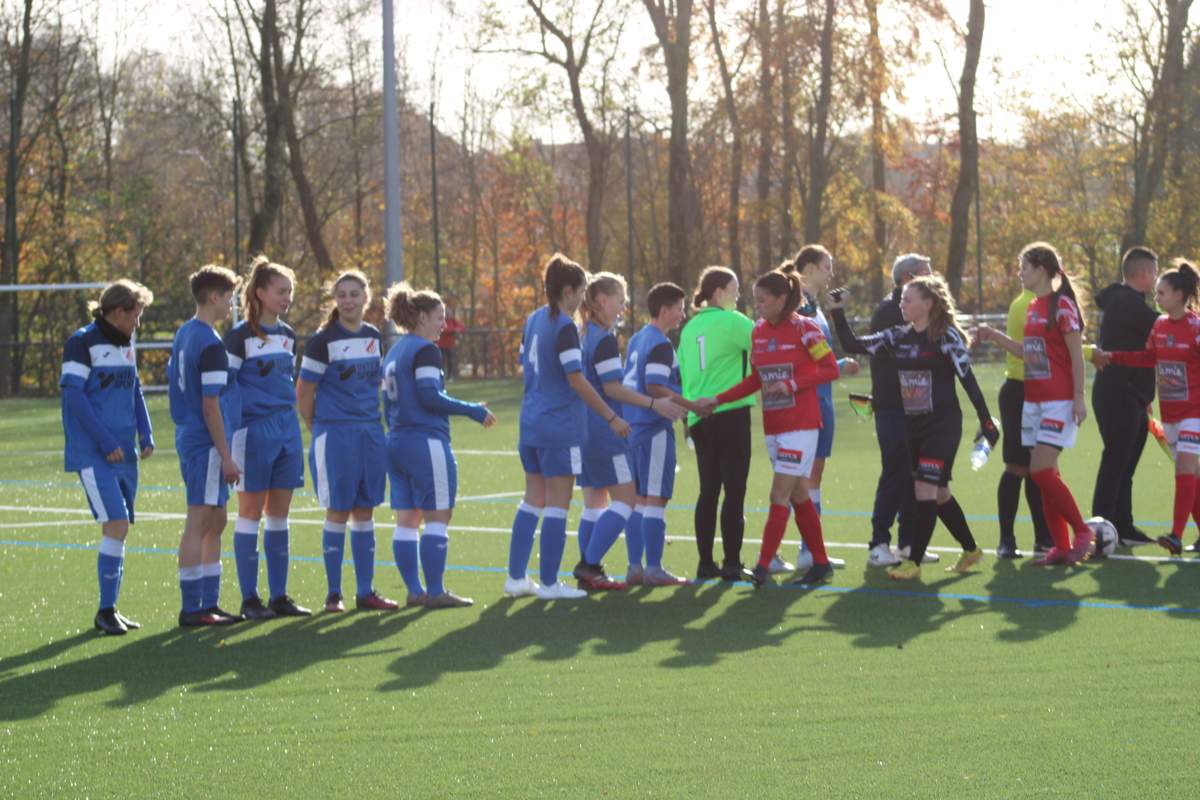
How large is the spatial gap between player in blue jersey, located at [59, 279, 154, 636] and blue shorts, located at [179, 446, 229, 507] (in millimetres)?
227

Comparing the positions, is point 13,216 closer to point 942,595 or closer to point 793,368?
point 793,368

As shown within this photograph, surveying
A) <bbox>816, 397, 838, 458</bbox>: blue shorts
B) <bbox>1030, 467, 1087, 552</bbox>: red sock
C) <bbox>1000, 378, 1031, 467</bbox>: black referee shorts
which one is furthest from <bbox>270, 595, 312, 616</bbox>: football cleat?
<bbox>1000, 378, 1031, 467</bbox>: black referee shorts

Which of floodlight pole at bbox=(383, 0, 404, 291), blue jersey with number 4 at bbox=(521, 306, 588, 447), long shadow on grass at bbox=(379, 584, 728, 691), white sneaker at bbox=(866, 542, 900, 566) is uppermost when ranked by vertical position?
floodlight pole at bbox=(383, 0, 404, 291)

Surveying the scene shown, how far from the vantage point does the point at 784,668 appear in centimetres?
695

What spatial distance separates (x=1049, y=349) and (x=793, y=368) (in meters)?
1.63

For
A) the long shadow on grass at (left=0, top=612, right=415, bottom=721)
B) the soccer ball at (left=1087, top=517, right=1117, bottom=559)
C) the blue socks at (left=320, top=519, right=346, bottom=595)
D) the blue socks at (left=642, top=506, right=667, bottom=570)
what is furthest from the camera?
the soccer ball at (left=1087, top=517, right=1117, bottom=559)

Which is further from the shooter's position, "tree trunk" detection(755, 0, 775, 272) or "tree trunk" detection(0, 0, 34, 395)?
"tree trunk" detection(755, 0, 775, 272)

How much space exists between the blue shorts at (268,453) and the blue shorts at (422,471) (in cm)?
51

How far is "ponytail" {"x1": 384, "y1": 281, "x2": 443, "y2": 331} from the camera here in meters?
8.66

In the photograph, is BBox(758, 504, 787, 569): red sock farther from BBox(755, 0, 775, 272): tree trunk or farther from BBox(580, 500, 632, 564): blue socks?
BBox(755, 0, 775, 272): tree trunk

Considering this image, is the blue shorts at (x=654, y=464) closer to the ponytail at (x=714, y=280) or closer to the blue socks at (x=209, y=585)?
the ponytail at (x=714, y=280)

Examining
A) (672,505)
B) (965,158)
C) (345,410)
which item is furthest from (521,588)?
(965,158)

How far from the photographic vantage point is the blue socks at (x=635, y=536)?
9578 millimetres

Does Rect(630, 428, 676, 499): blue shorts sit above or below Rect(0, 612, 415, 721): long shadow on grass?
above
